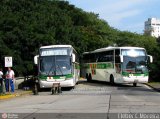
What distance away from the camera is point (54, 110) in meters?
19.0

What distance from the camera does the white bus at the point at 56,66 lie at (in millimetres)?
34869

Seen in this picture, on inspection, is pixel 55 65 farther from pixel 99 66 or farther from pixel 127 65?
pixel 99 66

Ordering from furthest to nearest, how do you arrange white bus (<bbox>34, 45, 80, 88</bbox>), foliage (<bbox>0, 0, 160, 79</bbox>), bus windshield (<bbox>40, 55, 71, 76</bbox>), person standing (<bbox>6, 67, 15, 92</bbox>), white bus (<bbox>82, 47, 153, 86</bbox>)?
foliage (<bbox>0, 0, 160, 79</bbox>), white bus (<bbox>82, 47, 153, 86</bbox>), bus windshield (<bbox>40, 55, 71, 76</bbox>), white bus (<bbox>34, 45, 80, 88</bbox>), person standing (<bbox>6, 67, 15, 92</bbox>)

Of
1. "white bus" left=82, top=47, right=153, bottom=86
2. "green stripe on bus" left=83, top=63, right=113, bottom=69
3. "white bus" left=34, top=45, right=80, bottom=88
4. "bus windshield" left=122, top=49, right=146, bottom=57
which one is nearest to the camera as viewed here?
"white bus" left=34, top=45, right=80, bottom=88

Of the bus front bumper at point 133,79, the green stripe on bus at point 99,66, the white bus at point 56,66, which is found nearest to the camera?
the white bus at point 56,66

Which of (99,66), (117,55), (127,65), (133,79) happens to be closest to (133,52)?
(127,65)

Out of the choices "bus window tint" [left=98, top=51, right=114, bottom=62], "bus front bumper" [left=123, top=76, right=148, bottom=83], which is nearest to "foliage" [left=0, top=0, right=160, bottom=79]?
"bus window tint" [left=98, top=51, right=114, bottom=62]

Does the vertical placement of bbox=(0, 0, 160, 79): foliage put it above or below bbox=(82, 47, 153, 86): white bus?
above

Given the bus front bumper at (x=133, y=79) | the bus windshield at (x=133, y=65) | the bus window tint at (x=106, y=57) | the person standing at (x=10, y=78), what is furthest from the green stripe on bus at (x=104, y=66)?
the person standing at (x=10, y=78)

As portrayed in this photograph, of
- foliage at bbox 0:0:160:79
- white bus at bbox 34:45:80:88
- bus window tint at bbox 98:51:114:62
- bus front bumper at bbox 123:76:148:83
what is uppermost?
foliage at bbox 0:0:160:79

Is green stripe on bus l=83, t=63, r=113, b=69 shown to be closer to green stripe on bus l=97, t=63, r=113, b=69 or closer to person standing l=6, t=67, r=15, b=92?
green stripe on bus l=97, t=63, r=113, b=69

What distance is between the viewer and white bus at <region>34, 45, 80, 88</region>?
114ft

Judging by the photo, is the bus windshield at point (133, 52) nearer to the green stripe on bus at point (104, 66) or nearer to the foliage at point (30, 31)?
the green stripe on bus at point (104, 66)

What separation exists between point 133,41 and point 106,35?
13.3m
